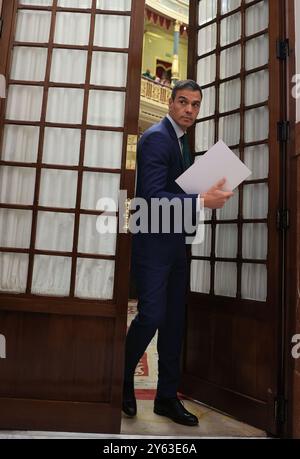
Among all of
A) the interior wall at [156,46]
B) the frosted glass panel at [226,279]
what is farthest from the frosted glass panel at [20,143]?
the interior wall at [156,46]

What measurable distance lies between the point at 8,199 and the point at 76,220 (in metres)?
0.32

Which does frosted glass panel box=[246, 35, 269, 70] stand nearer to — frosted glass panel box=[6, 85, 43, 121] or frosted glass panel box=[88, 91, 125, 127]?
frosted glass panel box=[88, 91, 125, 127]

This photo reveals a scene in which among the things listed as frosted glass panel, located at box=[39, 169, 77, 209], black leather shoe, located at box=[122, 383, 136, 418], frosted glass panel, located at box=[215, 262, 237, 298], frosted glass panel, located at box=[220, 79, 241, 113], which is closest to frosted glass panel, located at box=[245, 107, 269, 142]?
frosted glass panel, located at box=[220, 79, 241, 113]

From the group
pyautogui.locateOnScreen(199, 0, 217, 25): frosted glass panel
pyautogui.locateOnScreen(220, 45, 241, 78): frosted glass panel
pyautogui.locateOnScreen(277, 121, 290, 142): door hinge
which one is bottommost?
pyautogui.locateOnScreen(277, 121, 290, 142): door hinge

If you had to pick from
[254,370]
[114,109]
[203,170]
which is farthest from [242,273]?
[114,109]

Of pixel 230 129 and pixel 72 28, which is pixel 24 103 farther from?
pixel 230 129

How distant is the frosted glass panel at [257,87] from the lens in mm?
1952

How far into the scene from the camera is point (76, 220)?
5.64 ft

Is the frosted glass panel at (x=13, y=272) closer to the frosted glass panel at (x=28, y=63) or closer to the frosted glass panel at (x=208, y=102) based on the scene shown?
the frosted glass panel at (x=28, y=63)

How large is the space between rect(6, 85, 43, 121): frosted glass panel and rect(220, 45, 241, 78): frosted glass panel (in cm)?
107

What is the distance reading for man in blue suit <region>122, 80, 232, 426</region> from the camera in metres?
1.75

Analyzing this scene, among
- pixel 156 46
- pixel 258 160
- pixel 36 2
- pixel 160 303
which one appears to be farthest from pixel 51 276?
pixel 156 46

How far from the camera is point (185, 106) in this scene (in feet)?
6.14

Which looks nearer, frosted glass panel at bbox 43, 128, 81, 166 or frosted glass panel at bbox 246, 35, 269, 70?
frosted glass panel at bbox 43, 128, 81, 166
